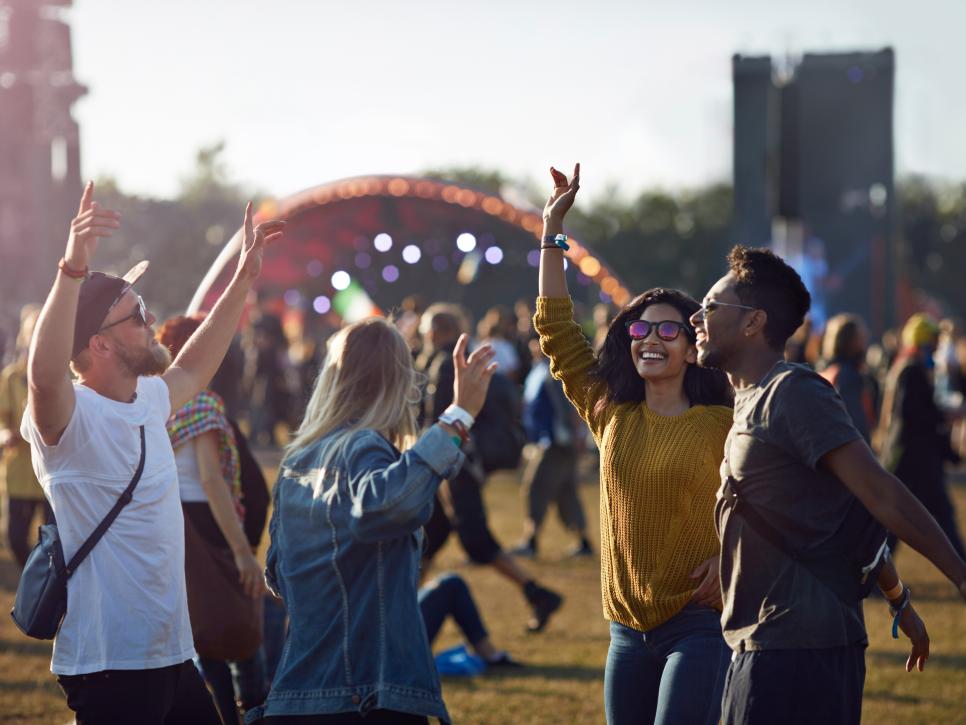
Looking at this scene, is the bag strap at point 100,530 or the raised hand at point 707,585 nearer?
the bag strap at point 100,530

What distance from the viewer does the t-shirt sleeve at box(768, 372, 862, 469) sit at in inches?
119

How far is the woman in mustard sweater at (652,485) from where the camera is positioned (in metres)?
3.81

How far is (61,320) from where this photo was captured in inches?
130

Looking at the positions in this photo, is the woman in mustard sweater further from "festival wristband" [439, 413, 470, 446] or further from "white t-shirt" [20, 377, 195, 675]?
"white t-shirt" [20, 377, 195, 675]

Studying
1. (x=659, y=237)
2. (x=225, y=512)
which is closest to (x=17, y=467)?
(x=225, y=512)

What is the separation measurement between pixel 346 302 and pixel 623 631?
22130 mm

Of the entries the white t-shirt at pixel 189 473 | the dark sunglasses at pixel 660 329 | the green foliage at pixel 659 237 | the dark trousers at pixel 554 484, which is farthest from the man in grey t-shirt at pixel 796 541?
the green foliage at pixel 659 237

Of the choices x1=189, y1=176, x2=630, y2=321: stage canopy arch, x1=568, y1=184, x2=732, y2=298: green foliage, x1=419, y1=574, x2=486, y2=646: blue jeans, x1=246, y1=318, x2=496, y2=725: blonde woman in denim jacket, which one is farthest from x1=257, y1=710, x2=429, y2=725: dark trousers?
x1=568, y1=184, x2=732, y2=298: green foliage

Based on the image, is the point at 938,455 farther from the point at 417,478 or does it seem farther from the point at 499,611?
the point at 417,478

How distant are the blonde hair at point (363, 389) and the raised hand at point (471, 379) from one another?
220mm

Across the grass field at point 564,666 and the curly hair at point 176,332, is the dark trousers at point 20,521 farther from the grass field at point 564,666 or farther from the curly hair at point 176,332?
the curly hair at point 176,332

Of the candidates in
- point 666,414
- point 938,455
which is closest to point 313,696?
point 666,414

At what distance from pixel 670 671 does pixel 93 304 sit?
1.90m

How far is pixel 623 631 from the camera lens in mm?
3949
